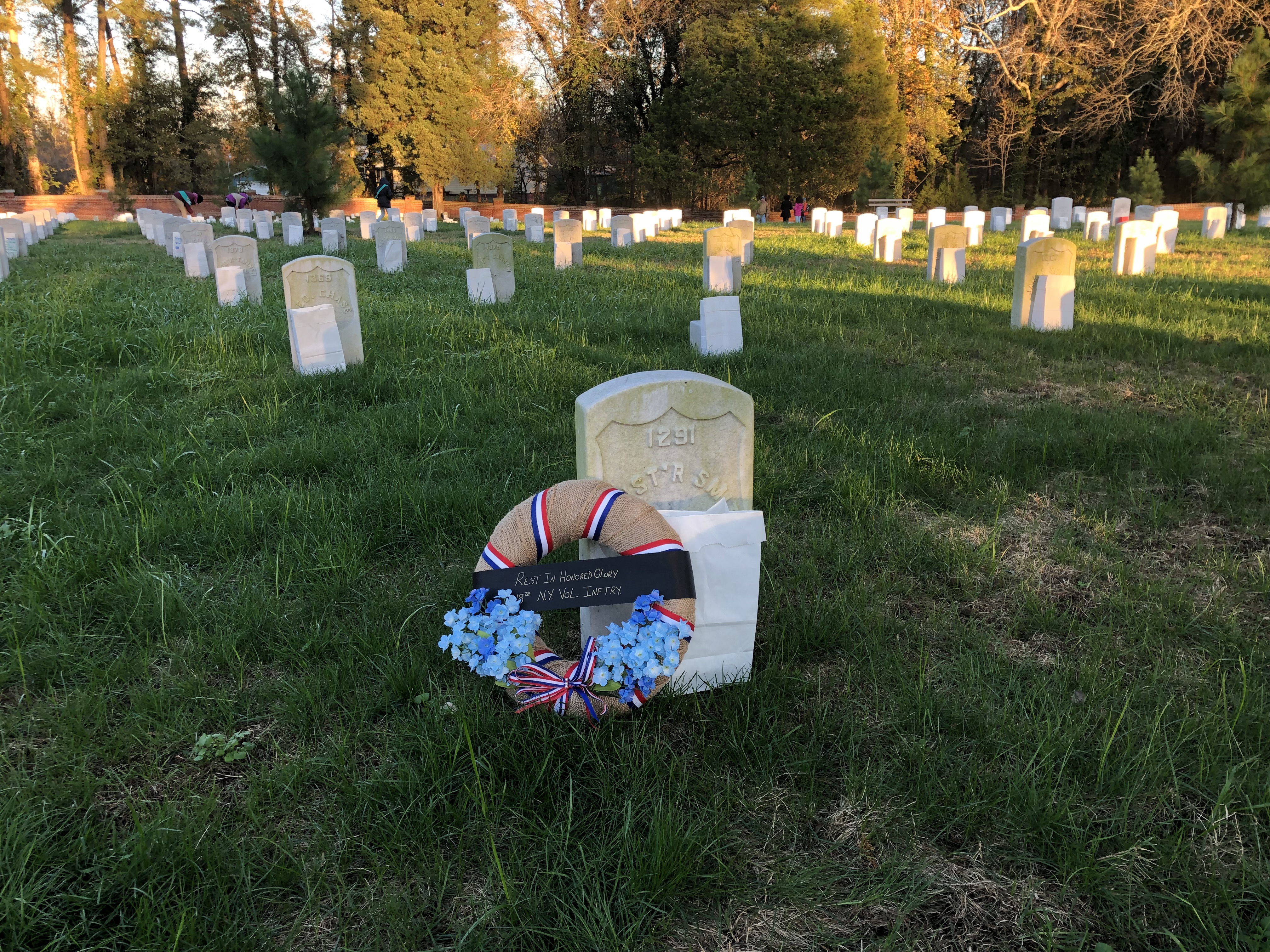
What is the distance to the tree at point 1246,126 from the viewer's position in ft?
66.6

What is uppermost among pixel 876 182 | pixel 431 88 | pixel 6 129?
pixel 431 88

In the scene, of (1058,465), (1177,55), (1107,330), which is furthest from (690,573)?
(1177,55)

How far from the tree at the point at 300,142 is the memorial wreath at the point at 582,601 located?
21.1 metres

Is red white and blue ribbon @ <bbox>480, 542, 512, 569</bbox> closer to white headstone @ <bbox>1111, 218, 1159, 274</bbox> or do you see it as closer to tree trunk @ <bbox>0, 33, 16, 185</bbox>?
white headstone @ <bbox>1111, 218, 1159, 274</bbox>

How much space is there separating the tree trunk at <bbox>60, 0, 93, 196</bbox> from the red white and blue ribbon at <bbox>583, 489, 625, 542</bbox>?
123 feet

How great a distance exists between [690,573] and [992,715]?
0.94 meters

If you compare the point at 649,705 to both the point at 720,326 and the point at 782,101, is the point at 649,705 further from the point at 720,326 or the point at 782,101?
the point at 782,101

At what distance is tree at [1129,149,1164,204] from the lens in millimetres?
26828

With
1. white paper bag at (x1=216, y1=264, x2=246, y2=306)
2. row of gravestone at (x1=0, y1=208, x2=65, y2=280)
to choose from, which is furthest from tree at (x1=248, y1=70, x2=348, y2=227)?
white paper bag at (x1=216, y1=264, x2=246, y2=306)

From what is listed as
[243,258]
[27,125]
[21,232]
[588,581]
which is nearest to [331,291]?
[243,258]

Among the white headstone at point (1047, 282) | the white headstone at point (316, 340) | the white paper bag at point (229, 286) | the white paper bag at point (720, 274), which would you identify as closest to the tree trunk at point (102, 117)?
the white paper bag at point (229, 286)

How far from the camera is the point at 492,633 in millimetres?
2115

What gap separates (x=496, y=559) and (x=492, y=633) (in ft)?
0.80

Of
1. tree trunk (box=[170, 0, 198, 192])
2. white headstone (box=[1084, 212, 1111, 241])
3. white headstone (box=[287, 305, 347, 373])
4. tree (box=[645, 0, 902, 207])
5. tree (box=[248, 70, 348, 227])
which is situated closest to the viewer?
white headstone (box=[287, 305, 347, 373])
